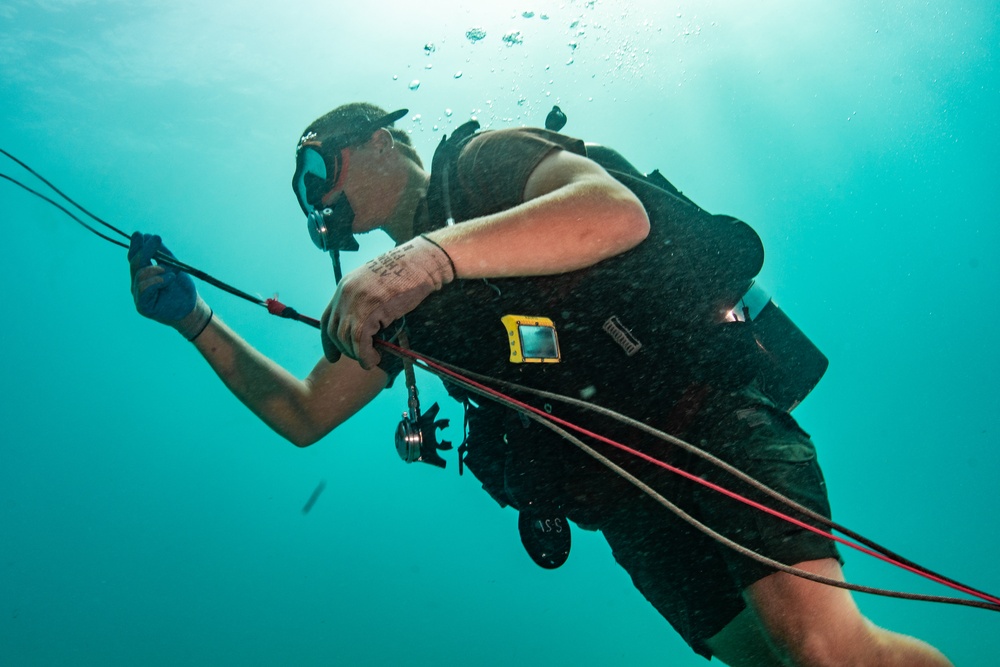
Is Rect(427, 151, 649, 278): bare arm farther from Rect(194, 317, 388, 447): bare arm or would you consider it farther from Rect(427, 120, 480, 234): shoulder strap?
Rect(194, 317, 388, 447): bare arm

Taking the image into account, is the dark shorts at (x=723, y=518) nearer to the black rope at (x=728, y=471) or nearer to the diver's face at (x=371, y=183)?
the black rope at (x=728, y=471)

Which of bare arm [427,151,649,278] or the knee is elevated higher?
bare arm [427,151,649,278]

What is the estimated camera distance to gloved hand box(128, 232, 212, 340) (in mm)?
2213

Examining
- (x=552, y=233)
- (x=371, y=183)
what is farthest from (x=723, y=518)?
(x=371, y=183)

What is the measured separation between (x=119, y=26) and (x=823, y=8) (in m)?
23.8

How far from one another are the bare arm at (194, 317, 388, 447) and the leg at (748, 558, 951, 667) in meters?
1.91

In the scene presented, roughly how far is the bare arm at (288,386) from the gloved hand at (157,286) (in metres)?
0.18

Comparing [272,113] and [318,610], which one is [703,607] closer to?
[272,113]

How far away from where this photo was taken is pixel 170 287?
226 centimetres

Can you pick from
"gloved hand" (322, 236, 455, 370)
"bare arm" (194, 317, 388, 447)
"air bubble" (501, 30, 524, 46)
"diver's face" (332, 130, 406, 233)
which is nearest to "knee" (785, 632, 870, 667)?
"gloved hand" (322, 236, 455, 370)

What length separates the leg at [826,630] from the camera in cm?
145

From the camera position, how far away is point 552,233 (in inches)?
54.0

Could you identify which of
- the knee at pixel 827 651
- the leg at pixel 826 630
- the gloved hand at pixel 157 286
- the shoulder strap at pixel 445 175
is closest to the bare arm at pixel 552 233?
the shoulder strap at pixel 445 175

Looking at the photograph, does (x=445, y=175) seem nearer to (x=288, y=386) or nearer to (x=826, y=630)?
(x=288, y=386)
